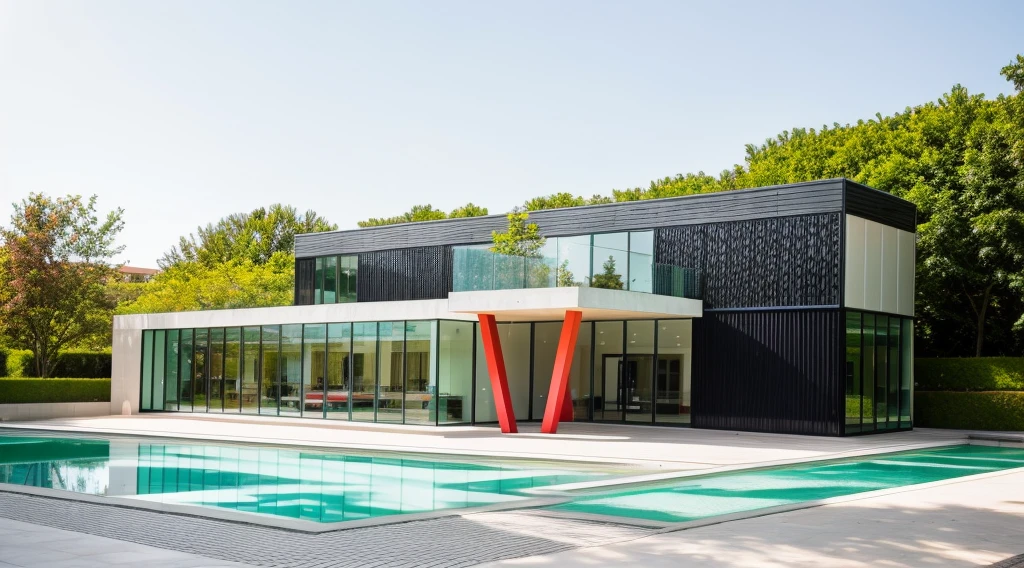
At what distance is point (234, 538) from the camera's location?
343 inches

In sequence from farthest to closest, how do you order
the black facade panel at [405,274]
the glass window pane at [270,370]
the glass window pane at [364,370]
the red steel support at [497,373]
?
the black facade panel at [405,274]
the glass window pane at [270,370]
the glass window pane at [364,370]
the red steel support at [497,373]

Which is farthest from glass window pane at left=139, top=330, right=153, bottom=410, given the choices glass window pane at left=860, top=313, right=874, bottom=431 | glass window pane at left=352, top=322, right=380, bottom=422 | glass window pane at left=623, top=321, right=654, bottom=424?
glass window pane at left=860, top=313, right=874, bottom=431

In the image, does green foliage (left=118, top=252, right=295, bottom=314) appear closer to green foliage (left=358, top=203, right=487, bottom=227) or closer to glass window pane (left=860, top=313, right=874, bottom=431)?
green foliage (left=358, top=203, right=487, bottom=227)

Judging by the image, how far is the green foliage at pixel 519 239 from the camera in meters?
25.0

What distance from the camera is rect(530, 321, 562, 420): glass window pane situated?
2730 centimetres

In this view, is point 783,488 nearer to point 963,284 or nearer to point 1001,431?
point 1001,431

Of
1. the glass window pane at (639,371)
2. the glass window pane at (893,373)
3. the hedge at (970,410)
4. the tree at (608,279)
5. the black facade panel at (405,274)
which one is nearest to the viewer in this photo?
the tree at (608,279)

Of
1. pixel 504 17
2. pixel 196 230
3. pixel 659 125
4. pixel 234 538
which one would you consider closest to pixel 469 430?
pixel 504 17

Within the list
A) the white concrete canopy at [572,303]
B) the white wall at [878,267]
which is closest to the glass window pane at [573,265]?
the white concrete canopy at [572,303]

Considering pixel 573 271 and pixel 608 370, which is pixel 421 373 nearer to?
pixel 608 370

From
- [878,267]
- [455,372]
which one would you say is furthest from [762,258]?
[455,372]

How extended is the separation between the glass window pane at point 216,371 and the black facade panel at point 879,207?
60.2 feet

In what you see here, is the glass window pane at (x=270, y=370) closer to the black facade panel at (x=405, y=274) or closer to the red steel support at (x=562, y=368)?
the black facade panel at (x=405, y=274)

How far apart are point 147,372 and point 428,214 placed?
34.2 meters
